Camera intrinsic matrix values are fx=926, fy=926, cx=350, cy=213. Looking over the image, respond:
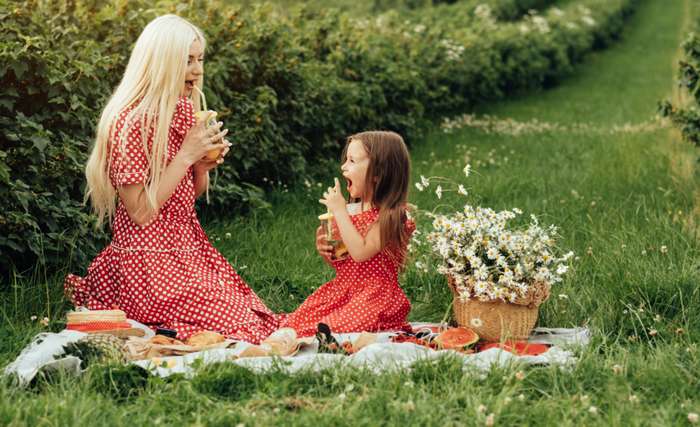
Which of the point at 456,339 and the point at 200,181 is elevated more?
the point at 200,181

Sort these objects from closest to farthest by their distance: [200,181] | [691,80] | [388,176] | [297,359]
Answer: [297,359], [388,176], [200,181], [691,80]

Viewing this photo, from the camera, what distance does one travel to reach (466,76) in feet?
43.1

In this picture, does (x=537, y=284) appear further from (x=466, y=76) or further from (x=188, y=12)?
(x=466, y=76)

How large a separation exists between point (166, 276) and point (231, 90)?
2916 mm

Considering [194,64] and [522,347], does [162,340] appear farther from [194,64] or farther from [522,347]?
[522,347]

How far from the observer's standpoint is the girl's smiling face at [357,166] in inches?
171

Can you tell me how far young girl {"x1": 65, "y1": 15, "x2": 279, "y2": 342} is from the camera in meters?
4.32

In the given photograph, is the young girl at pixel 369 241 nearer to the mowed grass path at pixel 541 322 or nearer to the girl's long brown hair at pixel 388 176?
the girl's long brown hair at pixel 388 176

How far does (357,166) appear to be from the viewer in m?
4.35

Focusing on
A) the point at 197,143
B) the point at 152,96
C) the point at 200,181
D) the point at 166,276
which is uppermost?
the point at 152,96

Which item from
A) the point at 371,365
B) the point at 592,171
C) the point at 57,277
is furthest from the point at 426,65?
the point at 371,365

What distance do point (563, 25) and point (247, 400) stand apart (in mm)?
17648

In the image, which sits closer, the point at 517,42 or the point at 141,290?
the point at 141,290

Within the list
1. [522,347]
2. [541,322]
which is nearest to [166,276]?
[522,347]
